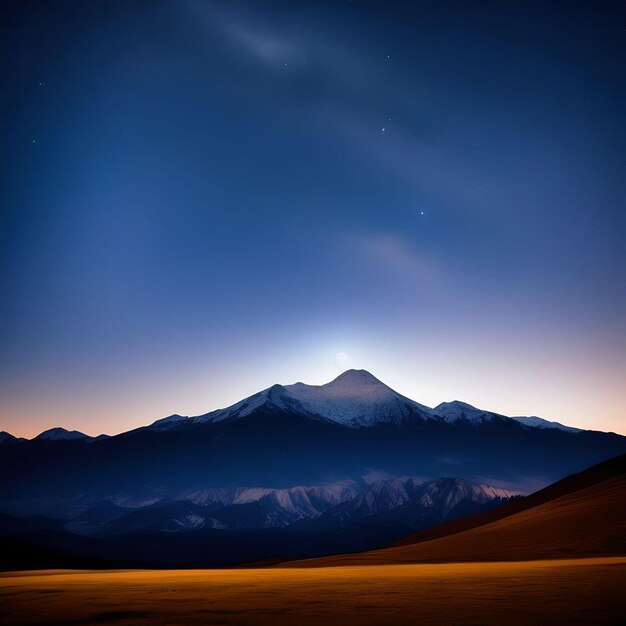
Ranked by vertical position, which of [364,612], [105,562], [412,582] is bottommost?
[105,562]

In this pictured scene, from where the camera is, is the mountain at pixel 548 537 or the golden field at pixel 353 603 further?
the mountain at pixel 548 537

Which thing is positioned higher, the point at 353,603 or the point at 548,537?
the point at 353,603

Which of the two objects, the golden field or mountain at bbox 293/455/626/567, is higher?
the golden field

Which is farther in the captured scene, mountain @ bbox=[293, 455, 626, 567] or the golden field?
mountain @ bbox=[293, 455, 626, 567]

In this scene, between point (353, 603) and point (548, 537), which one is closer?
point (353, 603)

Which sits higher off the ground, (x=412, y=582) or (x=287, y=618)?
(x=287, y=618)

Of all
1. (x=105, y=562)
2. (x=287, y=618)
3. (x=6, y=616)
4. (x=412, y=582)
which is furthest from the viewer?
(x=105, y=562)

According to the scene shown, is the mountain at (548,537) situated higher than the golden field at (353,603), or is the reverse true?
the golden field at (353,603)

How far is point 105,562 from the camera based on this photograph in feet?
411

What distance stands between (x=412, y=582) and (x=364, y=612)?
8.14 metres

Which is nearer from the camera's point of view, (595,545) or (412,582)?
(412,582)

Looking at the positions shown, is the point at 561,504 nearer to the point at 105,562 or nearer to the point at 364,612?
the point at 364,612

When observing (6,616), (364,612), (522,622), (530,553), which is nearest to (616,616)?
(522,622)

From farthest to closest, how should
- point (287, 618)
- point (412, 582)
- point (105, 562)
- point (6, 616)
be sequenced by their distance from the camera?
point (105, 562), point (412, 582), point (6, 616), point (287, 618)
